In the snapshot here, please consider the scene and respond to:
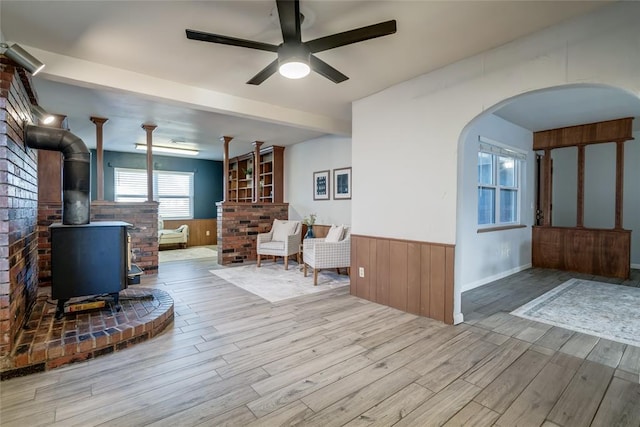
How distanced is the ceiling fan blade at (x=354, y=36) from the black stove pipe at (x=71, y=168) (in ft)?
7.40

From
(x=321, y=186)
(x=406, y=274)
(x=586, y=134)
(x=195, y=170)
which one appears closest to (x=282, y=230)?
(x=321, y=186)

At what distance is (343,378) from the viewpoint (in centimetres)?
202

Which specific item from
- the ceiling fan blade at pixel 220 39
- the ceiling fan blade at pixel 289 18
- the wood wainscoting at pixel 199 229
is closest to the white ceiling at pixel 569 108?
the ceiling fan blade at pixel 289 18

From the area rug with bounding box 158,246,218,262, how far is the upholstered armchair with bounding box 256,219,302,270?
6.03ft

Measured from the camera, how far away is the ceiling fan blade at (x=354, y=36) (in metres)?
1.87

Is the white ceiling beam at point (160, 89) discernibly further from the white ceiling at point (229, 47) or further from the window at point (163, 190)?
the window at point (163, 190)

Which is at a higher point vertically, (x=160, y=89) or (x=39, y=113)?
(x=160, y=89)

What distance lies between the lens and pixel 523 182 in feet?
17.4

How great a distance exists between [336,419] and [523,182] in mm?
5310

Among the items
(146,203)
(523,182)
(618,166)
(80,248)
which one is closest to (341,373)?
(80,248)

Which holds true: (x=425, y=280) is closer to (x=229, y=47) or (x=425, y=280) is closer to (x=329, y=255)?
(x=329, y=255)

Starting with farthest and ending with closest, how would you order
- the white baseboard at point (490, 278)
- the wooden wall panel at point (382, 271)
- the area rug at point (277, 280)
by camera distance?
1. the white baseboard at point (490, 278)
2. the area rug at point (277, 280)
3. the wooden wall panel at point (382, 271)

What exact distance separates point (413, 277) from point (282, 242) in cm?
295

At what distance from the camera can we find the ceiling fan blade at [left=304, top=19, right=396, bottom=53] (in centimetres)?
187
